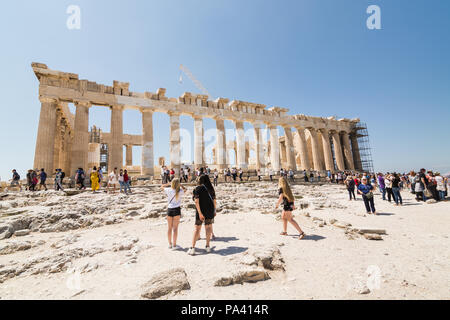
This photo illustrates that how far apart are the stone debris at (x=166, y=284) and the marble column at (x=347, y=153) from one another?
34.4m

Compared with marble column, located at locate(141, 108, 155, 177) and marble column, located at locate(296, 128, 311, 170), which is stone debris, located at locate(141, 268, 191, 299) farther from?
marble column, located at locate(296, 128, 311, 170)

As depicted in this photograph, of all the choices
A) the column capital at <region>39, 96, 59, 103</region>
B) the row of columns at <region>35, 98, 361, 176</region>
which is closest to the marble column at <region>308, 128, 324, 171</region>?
the row of columns at <region>35, 98, 361, 176</region>

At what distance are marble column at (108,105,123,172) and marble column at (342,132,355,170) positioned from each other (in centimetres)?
3150

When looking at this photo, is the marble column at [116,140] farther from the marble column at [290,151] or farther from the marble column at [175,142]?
the marble column at [290,151]

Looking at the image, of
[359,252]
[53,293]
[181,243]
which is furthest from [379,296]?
[53,293]

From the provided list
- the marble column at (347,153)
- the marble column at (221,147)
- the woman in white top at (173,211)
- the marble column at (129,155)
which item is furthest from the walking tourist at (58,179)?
the marble column at (347,153)

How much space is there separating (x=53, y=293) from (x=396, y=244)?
689cm

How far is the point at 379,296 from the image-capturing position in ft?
8.87

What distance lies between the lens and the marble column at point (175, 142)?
66.4 ft

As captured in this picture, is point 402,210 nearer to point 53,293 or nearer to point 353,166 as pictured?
point 53,293

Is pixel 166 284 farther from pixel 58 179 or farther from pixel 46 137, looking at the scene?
pixel 46 137

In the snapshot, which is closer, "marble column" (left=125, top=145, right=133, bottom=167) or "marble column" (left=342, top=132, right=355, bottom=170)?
"marble column" (left=342, top=132, right=355, bottom=170)

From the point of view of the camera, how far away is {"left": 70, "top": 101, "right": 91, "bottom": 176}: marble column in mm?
17078

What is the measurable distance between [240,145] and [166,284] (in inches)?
866
